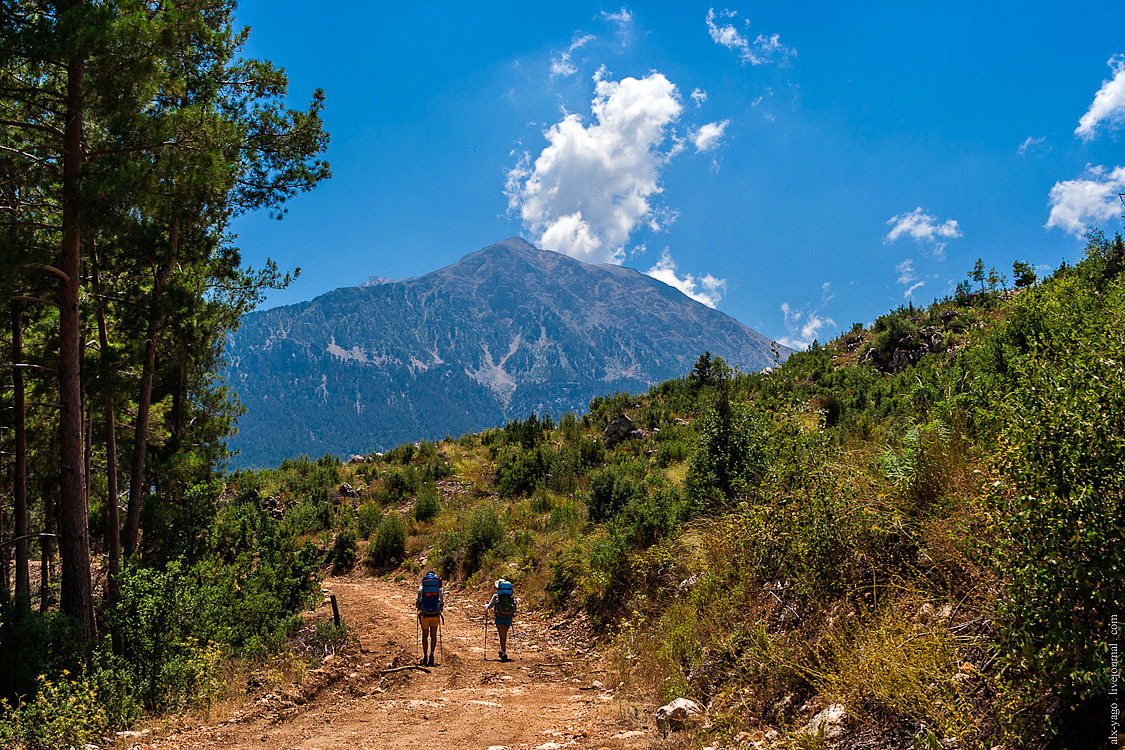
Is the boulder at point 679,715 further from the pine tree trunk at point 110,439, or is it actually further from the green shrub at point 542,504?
the green shrub at point 542,504

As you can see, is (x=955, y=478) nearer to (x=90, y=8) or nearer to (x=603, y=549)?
(x=603, y=549)

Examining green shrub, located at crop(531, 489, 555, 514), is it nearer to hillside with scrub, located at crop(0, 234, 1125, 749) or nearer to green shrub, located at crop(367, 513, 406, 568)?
hillside with scrub, located at crop(0, 234, 1125, 749)

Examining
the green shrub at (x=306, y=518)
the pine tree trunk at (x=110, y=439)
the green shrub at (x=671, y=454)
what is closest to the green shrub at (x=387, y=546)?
the green shrub at (x=306, y=518)

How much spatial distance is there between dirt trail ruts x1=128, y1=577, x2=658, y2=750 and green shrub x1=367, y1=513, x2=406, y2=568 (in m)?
6.98

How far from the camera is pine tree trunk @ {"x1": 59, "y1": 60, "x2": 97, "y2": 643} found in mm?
9594

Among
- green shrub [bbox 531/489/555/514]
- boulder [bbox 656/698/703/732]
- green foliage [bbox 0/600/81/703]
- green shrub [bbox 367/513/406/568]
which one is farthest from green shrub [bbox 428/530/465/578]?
boulder [bbox 656/698/703/732]

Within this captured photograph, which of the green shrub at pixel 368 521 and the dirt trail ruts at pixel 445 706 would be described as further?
the green shrub at pixel 368 521

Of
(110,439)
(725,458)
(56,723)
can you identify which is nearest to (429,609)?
(56,723)

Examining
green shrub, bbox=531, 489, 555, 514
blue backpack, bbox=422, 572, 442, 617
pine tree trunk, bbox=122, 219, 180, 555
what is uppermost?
pine tree trunk, bbox=122, 219, 180, 555

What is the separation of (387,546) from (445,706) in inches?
478

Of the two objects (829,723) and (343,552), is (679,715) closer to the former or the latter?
(829,723)

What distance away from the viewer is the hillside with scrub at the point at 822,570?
3.26m

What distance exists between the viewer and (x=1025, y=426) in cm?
351

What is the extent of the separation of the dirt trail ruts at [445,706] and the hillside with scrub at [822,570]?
56 centimetres
